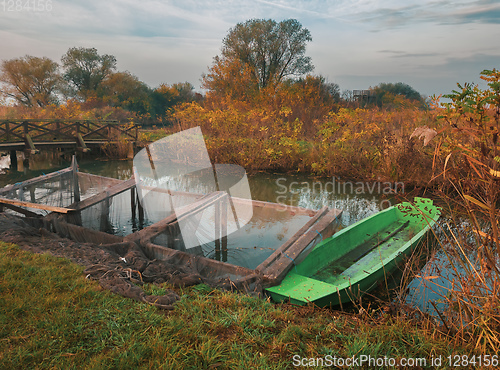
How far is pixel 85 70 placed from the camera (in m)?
38.5

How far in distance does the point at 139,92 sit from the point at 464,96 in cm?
4253

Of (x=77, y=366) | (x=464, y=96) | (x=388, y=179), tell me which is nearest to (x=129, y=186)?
(x=77, y=366)

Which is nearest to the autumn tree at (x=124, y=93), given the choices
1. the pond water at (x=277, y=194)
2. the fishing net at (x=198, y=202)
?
the pond water at (x=277, y=194)

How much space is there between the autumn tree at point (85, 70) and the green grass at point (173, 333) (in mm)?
39084

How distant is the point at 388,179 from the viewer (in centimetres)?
1197

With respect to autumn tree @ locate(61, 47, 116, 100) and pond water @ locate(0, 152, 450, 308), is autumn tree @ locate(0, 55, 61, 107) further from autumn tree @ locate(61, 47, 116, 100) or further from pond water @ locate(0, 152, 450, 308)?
pond water @ locate(0, 152, 450, 308)

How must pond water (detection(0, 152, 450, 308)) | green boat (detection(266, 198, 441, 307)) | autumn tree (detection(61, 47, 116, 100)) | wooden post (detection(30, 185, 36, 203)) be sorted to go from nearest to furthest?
1. green boat (detection(266, 198, 441, 307))
2. pond water (detection(0, 152, 450, 308))
3. wooden post (detection(30, 185, 36, 203))
4. autumn tree (detection(61, 47, 116, 100))

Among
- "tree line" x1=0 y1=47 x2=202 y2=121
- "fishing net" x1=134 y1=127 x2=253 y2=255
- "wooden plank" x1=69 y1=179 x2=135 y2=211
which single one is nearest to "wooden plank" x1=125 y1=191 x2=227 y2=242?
"fishing net" x1=134 y1=127 x2=253 y2=255

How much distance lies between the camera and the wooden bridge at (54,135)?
1619 cm

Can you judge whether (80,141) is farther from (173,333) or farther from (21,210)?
(173,333)

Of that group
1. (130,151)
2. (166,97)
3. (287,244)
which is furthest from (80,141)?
(166,97)

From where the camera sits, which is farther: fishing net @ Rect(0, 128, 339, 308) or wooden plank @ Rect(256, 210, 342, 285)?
wooden plank @ Rect(256, 210, 342, 285)

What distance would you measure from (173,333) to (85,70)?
4320 centimetres

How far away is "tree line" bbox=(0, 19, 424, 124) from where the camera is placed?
23.2 meters
